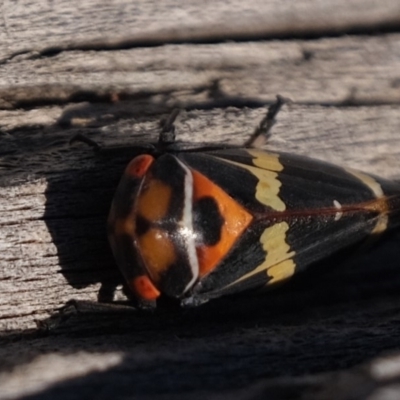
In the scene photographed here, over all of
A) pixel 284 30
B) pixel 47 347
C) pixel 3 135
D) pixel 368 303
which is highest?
pixel 284 30

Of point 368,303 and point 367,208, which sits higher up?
point 367,208

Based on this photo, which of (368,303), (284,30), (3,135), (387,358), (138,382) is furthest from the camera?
(284,30)


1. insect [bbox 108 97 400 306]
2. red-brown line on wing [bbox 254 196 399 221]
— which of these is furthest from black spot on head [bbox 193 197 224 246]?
red-brown line on wing [bbox 254 196 399 221]

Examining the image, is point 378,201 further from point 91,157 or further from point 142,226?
point 91,157

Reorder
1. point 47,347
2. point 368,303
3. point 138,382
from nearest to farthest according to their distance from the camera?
1. point 138,382
2. point 47,347
3. point 368,303

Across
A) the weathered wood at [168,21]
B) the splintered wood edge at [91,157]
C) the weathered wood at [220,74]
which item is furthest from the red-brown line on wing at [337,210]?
the weathered wood at [168,21]

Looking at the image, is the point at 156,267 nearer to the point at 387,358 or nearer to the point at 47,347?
the point at 47,347

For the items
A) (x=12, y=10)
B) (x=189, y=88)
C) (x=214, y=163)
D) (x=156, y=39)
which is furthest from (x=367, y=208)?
(x=12, y=10)

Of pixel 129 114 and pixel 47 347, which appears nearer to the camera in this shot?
pixel 47 347
